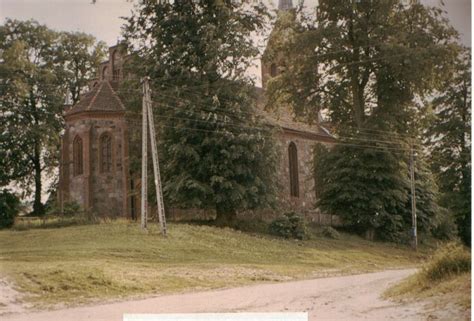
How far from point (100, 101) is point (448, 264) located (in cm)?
2533

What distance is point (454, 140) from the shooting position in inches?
942

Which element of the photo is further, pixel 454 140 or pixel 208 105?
pixel 208 105

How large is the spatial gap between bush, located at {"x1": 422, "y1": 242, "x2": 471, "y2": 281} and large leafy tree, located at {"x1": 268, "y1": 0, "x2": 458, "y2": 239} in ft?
51.8

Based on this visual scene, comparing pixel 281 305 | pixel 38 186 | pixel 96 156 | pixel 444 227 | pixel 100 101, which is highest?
pixel 100 101

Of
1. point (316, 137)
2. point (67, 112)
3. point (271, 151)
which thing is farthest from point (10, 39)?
point (316, 137)

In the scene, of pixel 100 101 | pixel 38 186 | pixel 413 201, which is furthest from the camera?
pixel 100 101

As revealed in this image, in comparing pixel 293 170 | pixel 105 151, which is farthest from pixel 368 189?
pixel 105 151

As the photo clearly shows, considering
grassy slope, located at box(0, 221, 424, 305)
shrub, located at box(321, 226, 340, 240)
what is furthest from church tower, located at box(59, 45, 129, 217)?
shrub, located at box(321, 226, 340, 240)

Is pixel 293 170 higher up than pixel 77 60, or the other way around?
pixel 77 60

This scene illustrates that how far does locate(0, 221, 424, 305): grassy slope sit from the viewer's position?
15656mm

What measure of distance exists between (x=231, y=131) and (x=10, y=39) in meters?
10.2

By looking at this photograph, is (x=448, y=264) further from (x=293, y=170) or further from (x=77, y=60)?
(x=293, y=170)

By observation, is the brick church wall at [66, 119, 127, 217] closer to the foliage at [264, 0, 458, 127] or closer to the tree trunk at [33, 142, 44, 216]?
the tree trunk at [33, 142, 44, 216]

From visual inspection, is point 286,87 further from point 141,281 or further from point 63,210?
point 141,281
